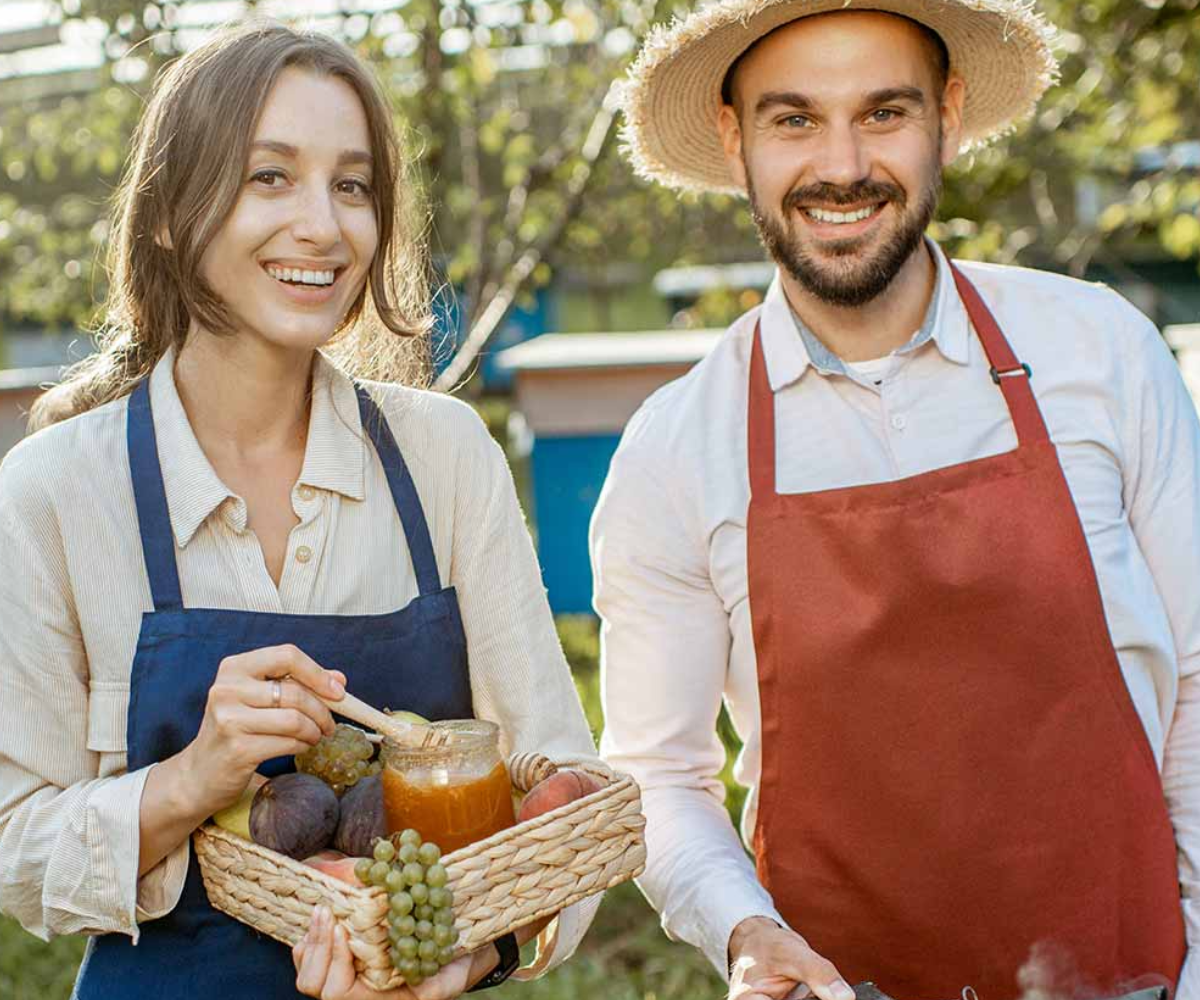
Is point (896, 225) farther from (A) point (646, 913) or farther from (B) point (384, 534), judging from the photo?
(A) point (646, 913)

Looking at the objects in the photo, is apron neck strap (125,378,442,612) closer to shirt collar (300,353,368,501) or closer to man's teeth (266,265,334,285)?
shirt collar (300,353,368,501)

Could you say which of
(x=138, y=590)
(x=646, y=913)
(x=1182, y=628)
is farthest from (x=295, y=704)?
(x=646, y=913)

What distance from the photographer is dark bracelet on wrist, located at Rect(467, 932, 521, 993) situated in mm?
1844

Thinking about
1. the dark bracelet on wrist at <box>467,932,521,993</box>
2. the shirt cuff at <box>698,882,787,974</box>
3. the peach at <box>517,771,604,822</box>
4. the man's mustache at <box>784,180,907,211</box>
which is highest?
the man's mustache at <box>784,180,907,211</box>

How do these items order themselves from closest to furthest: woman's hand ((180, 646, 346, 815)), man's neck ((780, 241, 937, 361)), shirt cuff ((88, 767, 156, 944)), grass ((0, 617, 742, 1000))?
woman's hand ((180, 646, 346, 815)) → shirt cuff ((88, 767, 156, 944)) → man's neck ((780, 241, 937, 361)) → grass ((0, 617, 742, 1000))

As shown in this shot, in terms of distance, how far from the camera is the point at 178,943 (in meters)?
1.86

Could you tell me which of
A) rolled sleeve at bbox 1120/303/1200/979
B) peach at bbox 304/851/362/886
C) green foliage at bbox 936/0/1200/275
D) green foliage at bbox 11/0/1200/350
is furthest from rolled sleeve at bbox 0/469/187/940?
green foliage at bbox 936/0/1200/275

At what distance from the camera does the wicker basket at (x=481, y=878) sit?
5.12ft

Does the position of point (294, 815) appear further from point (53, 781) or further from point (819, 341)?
point (819, 341)

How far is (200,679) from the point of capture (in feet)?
5.95

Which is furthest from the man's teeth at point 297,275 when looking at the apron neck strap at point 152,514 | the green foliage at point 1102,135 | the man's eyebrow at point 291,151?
the green foliage at point 1102,135

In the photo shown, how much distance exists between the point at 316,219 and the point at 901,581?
949 mm

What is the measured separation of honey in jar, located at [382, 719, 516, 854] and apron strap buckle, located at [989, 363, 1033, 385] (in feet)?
3.29

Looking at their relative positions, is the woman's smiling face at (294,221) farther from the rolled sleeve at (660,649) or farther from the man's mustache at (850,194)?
the man's mustache at (850,194)
